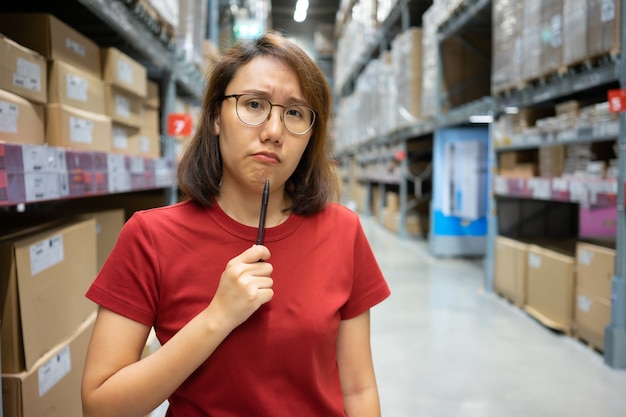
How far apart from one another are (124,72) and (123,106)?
0.17m

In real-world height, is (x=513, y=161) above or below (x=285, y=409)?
above

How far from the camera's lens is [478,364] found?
2992 millimetres

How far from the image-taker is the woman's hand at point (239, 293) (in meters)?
0.91

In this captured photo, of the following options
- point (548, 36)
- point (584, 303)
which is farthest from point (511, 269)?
point (548, 36)

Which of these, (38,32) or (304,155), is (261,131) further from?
(38,32)

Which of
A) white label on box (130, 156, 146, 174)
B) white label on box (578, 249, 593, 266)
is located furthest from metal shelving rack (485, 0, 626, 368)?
white label on box (130, 156, 146, 174)

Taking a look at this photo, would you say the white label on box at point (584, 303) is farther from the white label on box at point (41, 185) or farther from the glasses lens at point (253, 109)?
the white label on box at point (41, 185)

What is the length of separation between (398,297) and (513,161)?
1.52m

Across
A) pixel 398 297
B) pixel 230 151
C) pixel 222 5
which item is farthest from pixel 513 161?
pixel 222 5

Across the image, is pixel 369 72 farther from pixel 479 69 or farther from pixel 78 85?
pixel 78 85

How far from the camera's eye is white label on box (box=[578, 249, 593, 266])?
10.6 feet

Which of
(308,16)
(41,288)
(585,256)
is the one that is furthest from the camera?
(308,16)

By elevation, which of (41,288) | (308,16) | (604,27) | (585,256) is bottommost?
(585,256)

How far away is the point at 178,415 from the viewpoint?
3.43ft
